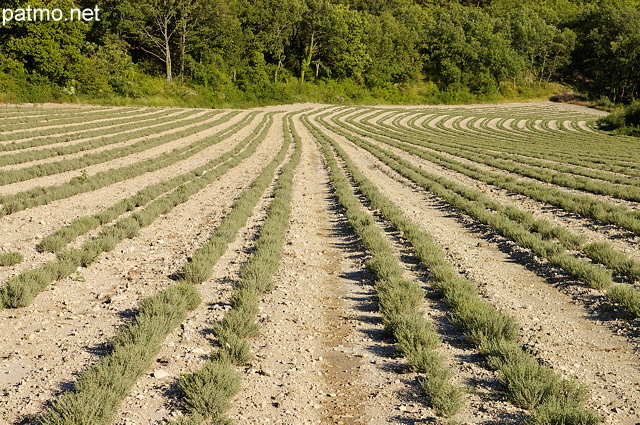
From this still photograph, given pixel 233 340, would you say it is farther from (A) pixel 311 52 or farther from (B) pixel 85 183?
(A) pixel 311 52

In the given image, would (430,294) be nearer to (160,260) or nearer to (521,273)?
(521,273)

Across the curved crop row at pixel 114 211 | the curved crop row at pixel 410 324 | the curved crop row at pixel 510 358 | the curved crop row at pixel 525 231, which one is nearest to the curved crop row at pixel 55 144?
the curved crop row at pixel 114 211

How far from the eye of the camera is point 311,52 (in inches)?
3954

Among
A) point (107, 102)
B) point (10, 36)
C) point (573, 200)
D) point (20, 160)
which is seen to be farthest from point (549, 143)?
point (10, 36)

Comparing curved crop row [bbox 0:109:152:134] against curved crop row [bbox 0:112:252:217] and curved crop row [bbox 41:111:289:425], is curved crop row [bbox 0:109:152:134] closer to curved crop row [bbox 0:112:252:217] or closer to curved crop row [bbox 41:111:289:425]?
curved crop row [bbox 0:112:252:217]

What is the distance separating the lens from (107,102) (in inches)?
2377

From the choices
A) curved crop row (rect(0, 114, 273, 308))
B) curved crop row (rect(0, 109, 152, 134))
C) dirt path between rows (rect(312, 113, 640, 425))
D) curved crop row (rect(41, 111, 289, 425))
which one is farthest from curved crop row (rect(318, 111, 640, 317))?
curved crop row (rect(0, 109, 152, 134))

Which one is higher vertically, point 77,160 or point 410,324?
point 77,160

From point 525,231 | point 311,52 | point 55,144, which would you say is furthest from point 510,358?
point 311,52

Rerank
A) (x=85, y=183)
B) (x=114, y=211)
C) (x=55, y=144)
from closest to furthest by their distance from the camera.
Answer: (x=114, y=211)
(x=85, y=183)
(x=55, y=144)

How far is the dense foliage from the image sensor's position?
2438 inches

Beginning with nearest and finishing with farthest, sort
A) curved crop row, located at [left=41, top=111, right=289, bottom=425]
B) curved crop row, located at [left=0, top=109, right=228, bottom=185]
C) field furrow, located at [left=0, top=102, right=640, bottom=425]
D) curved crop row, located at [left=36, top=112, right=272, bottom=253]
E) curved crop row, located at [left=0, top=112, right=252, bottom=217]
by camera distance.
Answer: curved crop row, located at [left=41, top=111, right=289, bottom=425] < field furrow, located at [left=0, top=102, right=640, bottom=425] < curved crop row, located at [left=36, top=112, right=272, bottom=253] < curved crop row, located at [left=0, top=112, right=252, bottom=217] < curved crop row, located at [left=0, top=109, right=228, bottom=185]

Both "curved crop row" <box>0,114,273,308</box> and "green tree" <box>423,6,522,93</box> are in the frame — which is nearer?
"curved crop row" <box>0,114,273,308</box>

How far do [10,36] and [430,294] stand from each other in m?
75.1
